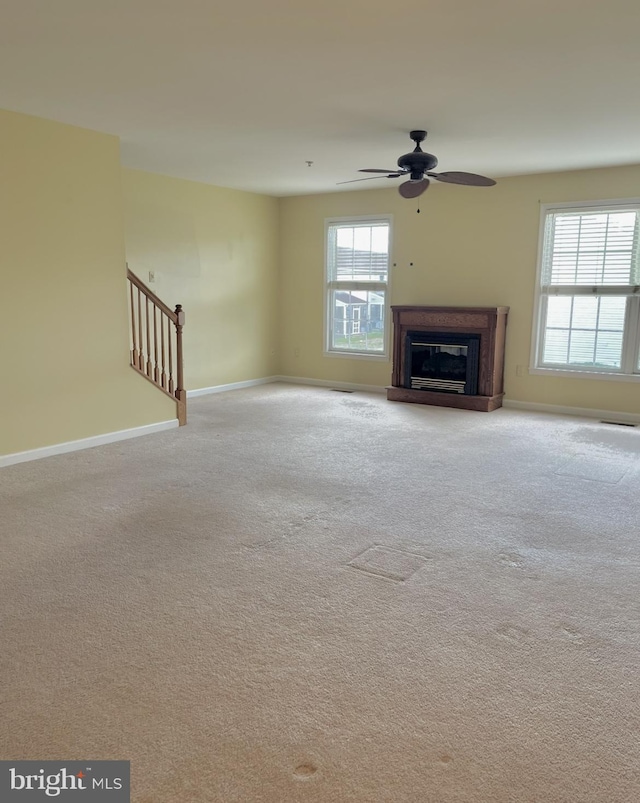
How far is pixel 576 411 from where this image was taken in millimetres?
6621

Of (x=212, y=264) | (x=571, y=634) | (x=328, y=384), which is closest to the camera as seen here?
(x=571, y=634)

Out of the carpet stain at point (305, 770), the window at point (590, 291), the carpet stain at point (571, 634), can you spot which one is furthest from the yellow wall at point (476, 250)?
the carpet stain at point (305, 770)

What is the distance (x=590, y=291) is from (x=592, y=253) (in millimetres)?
394

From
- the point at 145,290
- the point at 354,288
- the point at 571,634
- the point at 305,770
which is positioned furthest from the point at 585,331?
the point at 305,770

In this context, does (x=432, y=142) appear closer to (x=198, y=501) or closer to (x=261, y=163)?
(x=261, y=163)

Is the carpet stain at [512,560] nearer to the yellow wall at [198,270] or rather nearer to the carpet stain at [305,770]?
the carpet stain at [305,770]

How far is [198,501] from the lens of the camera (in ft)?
12.6

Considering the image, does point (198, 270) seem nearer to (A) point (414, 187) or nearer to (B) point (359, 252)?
(B) point (359, 252)

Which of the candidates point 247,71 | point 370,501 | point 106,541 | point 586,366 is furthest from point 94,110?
point 586,366

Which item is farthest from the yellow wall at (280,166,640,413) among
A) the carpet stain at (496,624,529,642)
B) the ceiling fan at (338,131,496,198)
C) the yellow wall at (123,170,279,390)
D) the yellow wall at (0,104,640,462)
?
the carpet stain at (496,624,529,642)

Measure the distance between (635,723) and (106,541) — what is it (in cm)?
251

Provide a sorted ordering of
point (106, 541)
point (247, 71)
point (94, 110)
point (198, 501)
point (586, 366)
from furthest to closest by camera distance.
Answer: point (586, 366) < point (94, 110) < point (198, 501) < point (247, 71) < point (106, 541)

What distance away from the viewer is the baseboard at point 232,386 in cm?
753

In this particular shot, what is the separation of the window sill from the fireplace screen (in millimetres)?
702
